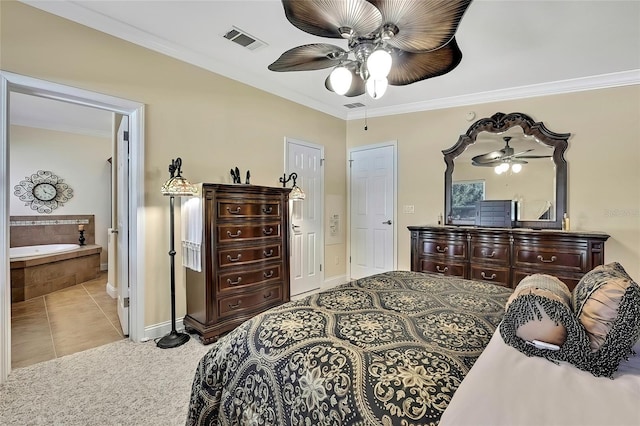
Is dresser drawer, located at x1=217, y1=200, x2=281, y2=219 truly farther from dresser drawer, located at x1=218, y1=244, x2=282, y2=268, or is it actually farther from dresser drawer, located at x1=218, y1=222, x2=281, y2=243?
dresser drawer, located at x1=218, y1=244, x2=282, y2=268

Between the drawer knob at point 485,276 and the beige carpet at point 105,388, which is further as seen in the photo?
the drawer knob at point 485,276

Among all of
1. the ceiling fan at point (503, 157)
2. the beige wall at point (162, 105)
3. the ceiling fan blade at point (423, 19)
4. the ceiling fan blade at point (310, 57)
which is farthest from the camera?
the ceiling fan at point (503, 157)

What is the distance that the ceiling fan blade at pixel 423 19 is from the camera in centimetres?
144

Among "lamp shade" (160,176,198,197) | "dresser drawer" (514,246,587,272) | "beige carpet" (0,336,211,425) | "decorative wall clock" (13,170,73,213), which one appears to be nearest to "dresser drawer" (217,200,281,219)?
"lamp shade" (160,176,198,197)

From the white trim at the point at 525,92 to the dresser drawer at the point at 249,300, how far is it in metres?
3.17

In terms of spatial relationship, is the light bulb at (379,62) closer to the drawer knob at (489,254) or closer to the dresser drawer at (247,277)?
the dresser drawer at (247,277)

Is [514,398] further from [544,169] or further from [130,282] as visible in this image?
[544,169]

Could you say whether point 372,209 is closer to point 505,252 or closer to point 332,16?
point 505,252

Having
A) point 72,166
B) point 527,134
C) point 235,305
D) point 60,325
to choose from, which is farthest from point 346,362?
point 72,166

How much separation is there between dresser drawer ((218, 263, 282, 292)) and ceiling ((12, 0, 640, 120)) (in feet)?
7.10

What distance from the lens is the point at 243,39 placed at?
9.21ft

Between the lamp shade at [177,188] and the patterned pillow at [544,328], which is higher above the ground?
the lamp shade at [177,188]

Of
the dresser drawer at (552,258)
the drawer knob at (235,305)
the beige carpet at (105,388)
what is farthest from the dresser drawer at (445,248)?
the beige carpet at (105,388)

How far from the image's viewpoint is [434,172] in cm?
440
